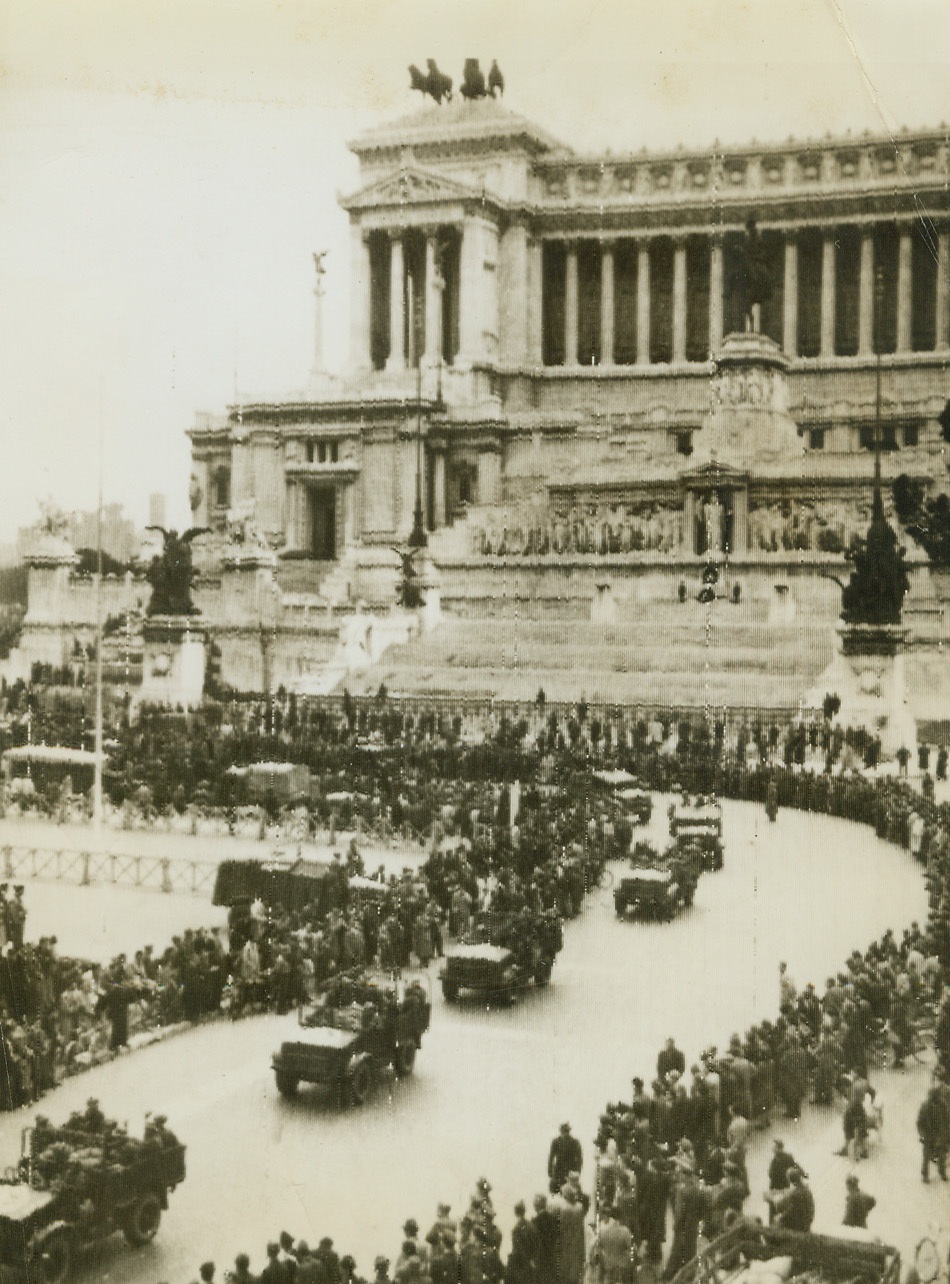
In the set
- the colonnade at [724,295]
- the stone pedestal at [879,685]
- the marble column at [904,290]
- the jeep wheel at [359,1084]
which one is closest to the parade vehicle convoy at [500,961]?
the jeep wheel at [359,1084]

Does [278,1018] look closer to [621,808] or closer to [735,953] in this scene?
[735,953]

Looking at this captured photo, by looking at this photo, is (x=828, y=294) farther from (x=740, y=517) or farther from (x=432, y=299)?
(x=740, y=517)

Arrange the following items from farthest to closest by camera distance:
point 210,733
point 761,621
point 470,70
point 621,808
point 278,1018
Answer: point 761,621 → point 210,733 → point 621,808 → point 470,70 → point 278,1018

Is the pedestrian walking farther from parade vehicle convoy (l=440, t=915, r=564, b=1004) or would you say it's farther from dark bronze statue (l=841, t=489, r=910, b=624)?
dark bronze statue (l=841, t=489, r=910, b=624)

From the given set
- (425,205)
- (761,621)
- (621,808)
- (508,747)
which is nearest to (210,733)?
(508,747)

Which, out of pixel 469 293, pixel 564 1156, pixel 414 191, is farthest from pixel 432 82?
pixel 469 293

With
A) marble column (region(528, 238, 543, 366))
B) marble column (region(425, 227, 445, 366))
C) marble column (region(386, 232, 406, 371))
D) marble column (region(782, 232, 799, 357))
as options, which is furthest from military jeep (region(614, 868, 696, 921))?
marble column (region(782, 232, 799, 357))
